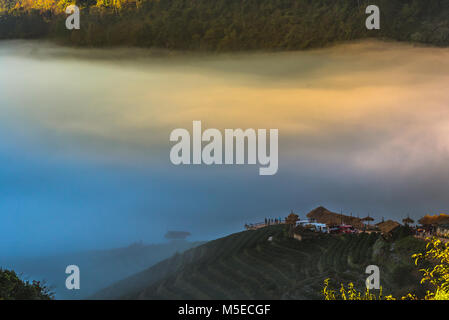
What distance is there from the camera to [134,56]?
3456cm

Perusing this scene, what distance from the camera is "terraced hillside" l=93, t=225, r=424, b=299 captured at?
60.6ft

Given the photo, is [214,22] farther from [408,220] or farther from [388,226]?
[388,226]

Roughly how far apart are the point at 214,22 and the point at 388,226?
60.4 ft

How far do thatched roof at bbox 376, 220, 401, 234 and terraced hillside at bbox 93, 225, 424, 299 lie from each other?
67cm

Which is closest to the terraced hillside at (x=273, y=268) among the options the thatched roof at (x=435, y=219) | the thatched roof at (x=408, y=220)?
the thatched roof at (x=408, y=220)

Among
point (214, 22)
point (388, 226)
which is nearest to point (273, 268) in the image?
point (388, 226)

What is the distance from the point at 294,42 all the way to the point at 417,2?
738cm

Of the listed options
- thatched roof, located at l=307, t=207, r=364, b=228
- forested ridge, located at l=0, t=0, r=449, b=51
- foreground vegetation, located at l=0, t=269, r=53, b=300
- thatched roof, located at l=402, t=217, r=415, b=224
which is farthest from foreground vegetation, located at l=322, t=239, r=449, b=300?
forested ridge, located at l=0, t=0, r=449, b=51

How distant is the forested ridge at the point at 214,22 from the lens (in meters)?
29.9

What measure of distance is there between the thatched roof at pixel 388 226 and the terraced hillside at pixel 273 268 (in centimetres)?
67

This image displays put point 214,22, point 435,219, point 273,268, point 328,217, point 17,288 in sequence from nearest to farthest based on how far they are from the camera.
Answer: point 17,288
point 273,268
point 435,219
point 328,217
point 214,22

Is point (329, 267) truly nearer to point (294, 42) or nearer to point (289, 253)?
point (289, 253)

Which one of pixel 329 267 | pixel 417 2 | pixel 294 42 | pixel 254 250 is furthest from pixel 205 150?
pixel 417 2

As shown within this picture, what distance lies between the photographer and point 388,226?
2417 centimetres
